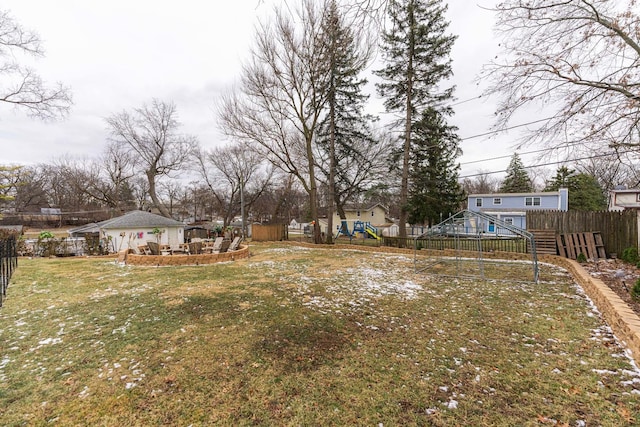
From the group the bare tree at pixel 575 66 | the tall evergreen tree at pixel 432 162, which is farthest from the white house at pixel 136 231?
the bare tree at pixel 575 66

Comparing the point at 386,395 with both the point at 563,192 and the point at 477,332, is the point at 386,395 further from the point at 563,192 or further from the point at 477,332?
the point at 563,192

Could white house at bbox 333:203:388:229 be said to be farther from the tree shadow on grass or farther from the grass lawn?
the tree shadow on grass

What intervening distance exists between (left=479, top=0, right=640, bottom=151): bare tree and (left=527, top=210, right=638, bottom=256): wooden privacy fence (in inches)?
220

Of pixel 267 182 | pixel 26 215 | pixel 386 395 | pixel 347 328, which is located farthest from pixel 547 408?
pixel 26 215

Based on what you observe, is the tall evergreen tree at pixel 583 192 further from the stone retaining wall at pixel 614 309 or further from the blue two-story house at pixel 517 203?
the stone retaining wall at pixel 614 309

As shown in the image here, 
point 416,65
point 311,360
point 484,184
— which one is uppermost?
point 416,65

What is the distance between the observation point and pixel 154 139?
88.8ft

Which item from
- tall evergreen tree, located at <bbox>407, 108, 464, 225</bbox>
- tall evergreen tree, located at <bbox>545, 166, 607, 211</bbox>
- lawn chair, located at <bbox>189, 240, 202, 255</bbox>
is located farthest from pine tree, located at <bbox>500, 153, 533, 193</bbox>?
lawn chair, located at <bbox>189, 240, 202, 255</bbox>

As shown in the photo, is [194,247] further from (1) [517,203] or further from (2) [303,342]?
(1) [517,203]

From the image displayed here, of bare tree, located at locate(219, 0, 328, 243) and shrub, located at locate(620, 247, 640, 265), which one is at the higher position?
bare tree, located at locate(219, 0, 328, 243)

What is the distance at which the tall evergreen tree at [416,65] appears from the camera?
49.8 ft

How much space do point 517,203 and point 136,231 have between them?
1318 inches

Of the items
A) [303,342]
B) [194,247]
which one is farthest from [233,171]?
[303,342]

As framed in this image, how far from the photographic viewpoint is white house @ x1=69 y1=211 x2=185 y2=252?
15.4m
